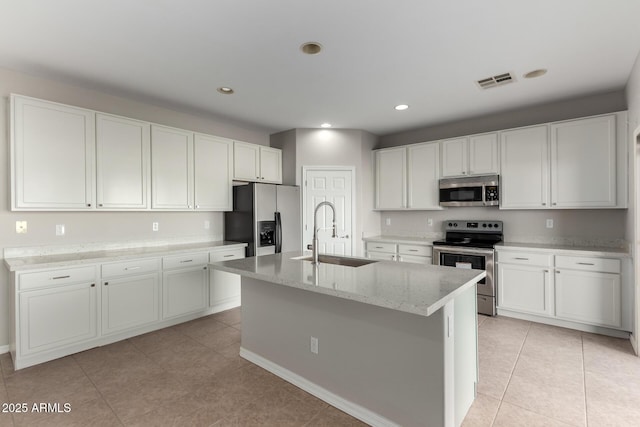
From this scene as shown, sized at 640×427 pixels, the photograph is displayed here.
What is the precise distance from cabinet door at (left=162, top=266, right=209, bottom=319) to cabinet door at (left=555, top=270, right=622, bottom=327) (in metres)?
4.15

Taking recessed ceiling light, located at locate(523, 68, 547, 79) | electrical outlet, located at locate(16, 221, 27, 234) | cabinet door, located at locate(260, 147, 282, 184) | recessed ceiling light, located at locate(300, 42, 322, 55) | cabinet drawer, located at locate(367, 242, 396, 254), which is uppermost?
recessed ceiling light, located at locate(300, 42, 322, 55)

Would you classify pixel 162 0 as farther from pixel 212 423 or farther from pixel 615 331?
pixel 615 331

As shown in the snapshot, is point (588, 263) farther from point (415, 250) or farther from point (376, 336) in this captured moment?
point (376, 336)

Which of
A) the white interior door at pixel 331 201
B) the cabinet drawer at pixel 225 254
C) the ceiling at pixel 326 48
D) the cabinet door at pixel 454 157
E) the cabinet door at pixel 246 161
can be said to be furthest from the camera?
the white interior door at pixel 331 201

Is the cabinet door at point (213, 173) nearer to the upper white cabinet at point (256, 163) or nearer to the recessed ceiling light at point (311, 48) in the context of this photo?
the upper white cabinet at point (256, 163)

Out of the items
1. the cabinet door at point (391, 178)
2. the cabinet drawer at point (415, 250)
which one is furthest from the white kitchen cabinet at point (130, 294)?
the cabinet door at point (391, 178)

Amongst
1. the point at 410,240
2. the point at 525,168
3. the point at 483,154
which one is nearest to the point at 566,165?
the point at 525,168

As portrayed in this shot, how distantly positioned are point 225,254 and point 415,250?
8.85 ft

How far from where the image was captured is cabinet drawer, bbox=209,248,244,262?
4.00m

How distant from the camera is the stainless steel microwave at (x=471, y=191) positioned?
4.16 meters

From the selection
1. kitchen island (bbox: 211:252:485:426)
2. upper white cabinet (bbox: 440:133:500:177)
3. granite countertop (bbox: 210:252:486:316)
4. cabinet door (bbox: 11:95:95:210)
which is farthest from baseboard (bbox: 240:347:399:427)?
upper white cabinet (bbox: 440:133:500:177)

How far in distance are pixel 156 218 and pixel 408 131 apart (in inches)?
161

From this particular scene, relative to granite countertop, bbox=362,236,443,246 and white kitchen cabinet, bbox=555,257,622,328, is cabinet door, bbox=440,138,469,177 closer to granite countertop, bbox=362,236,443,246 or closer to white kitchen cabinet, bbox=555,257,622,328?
granite countertop, bbox=362,236,443,246

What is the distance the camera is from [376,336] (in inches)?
77.4
